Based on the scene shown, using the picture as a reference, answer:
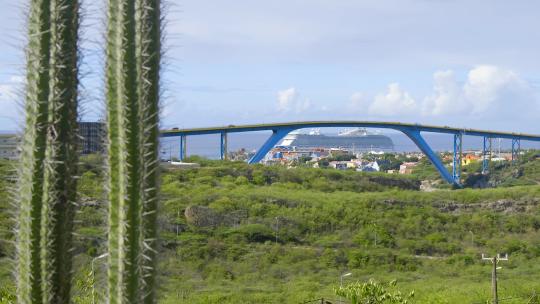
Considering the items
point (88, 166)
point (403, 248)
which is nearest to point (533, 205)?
point (403, 248)

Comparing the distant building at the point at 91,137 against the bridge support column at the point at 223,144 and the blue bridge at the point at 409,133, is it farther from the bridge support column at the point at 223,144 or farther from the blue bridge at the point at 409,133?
the bridge support column at the point at 223,144

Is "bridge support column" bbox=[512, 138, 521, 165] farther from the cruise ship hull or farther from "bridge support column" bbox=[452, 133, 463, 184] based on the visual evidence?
the cruise ship hull

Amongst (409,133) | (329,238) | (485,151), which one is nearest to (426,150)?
(409,133)

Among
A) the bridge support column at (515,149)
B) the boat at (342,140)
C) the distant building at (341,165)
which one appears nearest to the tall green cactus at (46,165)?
the bridge support column at (515,149)

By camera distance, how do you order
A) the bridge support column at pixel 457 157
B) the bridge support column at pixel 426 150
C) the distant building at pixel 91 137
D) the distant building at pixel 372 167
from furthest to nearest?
the distant building at pixel 372 167 → the bridge support column at pixel 426 150 → the bridge support column at pixel 457 157 → the distant building at pixel 91 137

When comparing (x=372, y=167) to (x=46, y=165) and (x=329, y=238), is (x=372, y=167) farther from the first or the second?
(x=46, y=165)

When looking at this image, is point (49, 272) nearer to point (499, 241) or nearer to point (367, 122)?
point (499, 241)

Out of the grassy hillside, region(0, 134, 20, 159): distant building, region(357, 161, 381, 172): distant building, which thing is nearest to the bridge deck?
the grassy hillside
